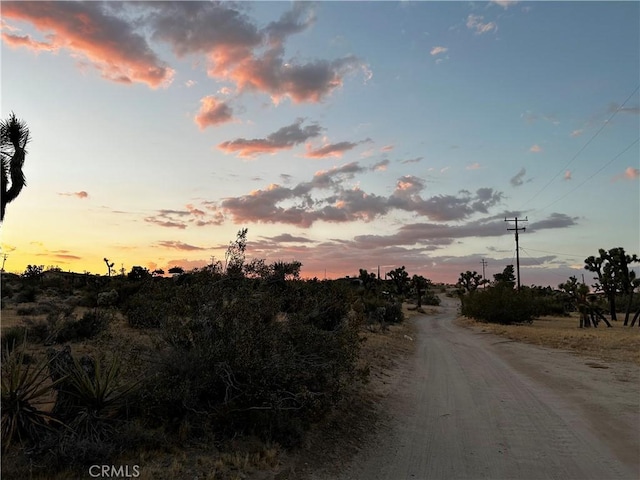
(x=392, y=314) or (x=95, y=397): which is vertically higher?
(x=95, y=397)

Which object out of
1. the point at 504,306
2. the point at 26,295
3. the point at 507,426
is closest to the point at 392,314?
the point at 504,306

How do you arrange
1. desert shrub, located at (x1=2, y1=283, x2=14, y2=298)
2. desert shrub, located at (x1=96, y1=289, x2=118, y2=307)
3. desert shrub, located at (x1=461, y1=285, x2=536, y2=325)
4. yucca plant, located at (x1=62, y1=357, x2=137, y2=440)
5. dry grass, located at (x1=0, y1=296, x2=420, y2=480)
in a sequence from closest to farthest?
dry grass, located at (x1=0, y1=296, x2=420, y2=480)
yucca plant, located at (x1=62, y1=357, x2=137, y2=440)
desert shrub, located at (x1=96, y1=289, x2=118, y2=307)
desert shrub, located at (x1=2, y1=283, x2=14, y2=298)
desert shrub, located at (x1=461, y1=285, x2=536, y2=325)

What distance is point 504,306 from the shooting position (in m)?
45.8

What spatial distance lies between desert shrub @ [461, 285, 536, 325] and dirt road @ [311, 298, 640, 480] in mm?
30536

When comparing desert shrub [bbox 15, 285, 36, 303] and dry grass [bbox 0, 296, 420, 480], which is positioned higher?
desert shrub [bbox 15, 285, 36, 303]

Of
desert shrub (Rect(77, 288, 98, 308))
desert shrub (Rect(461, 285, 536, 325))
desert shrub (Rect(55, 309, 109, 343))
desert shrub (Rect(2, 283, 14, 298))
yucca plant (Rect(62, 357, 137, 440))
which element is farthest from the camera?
desert shrub (Rect(461, 285, 536, 325))

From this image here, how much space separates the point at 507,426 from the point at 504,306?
132ft

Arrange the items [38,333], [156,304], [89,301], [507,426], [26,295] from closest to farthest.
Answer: [156,304]
[507,426]
[38,333]
[89,301]
[26,295]

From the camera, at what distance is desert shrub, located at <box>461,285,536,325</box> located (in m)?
45.6

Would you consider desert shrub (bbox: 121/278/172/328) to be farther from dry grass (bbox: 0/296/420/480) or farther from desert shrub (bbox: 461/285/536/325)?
desert shrub (bbox: 461/285/536/325)

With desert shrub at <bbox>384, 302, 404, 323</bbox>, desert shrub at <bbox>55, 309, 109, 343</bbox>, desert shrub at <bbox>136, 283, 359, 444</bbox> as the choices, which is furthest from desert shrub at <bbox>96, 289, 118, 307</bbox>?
desert shrub at <bbox>384, 302, 404, 323</bbox>

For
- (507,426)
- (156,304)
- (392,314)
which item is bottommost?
(507,426)

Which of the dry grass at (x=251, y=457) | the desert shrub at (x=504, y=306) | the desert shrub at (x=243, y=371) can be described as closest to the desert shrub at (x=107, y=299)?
the dry grass at (x=251, y=457)

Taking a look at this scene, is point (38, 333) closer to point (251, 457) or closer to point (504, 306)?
point (251, 457)
